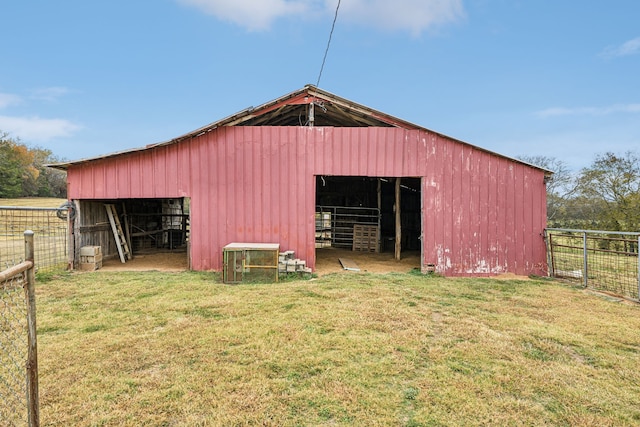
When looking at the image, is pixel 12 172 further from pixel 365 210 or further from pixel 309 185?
pixel 309 185

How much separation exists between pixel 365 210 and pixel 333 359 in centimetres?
1228

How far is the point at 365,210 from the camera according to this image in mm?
15484

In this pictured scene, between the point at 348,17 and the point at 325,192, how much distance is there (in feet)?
31.1

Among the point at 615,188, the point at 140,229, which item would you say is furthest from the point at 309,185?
the point at 615,188

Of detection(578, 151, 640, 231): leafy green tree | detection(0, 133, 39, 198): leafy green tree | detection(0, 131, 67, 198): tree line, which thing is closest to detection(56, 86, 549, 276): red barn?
detection(578, 151, 640, 231): leafy green tree

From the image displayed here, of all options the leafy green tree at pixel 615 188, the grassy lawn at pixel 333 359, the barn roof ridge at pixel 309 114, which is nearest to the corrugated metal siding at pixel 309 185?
the barn roof ridge at pixel 309 114

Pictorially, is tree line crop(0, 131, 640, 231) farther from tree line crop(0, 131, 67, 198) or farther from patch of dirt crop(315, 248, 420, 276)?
tree line crop(0, 131, 67, 198)

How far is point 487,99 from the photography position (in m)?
34.8

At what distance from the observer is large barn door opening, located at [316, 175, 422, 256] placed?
14789 mm

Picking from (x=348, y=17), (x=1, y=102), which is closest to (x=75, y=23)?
(x=348, y=17)

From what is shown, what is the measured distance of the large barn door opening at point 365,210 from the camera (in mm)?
14789

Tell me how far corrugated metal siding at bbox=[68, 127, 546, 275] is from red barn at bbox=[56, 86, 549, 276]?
0.09ft

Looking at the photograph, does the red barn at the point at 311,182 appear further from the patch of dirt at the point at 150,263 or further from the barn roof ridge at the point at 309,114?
the patch of dirt at the point at 150,263

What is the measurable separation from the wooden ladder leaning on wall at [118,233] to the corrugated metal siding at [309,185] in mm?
1834
